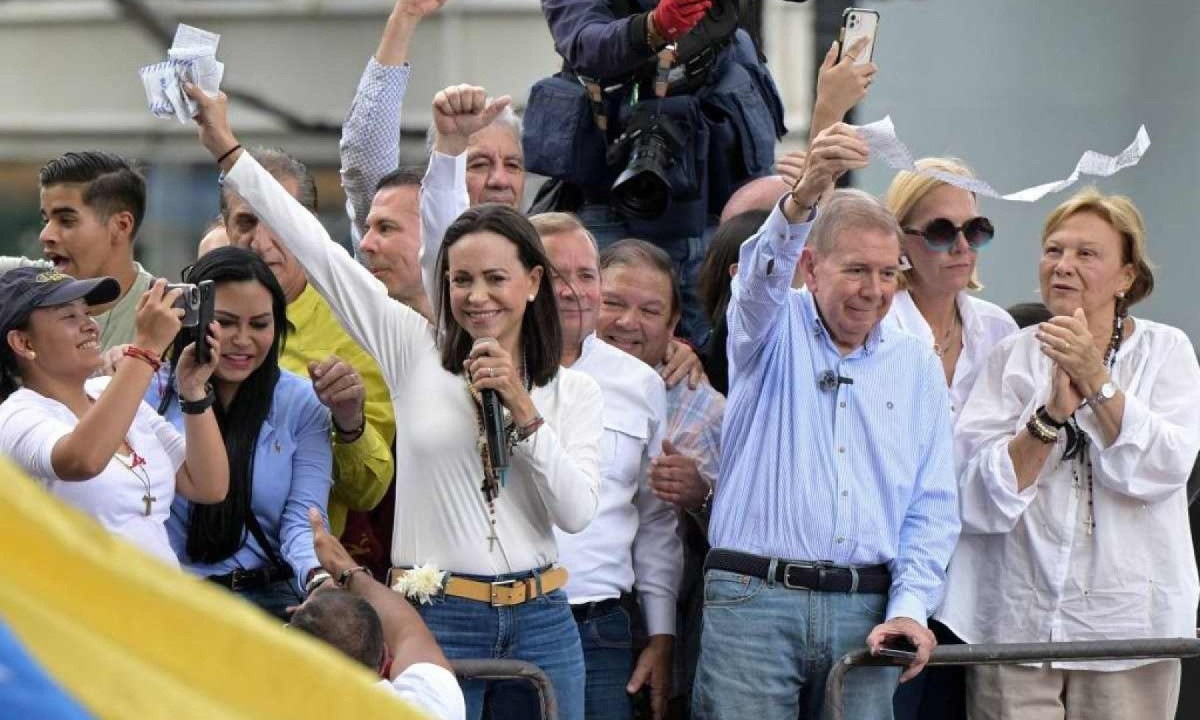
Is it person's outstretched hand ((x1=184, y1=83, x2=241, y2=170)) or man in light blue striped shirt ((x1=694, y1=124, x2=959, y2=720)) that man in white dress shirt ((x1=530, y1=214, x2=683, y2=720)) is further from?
person's outstretched hand ((x1=184, y1=83, x2=241, y2=170))

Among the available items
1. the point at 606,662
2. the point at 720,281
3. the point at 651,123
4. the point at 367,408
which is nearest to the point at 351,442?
the point at 367,408

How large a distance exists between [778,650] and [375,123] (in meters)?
1.95

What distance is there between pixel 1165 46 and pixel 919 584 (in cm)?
401

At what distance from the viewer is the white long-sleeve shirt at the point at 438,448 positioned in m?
4.20

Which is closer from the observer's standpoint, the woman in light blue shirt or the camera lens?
the woman in light blue shirt

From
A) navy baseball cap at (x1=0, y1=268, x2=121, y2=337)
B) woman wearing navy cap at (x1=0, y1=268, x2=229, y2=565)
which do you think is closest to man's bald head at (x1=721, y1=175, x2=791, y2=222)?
woman wearing navy cap at (x1=0, y1=268, x2=229, y2=565)

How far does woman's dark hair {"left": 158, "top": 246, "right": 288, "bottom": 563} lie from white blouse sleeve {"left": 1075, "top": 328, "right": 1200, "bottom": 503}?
1965 millimetres

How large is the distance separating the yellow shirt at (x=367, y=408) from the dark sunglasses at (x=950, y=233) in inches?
57.6

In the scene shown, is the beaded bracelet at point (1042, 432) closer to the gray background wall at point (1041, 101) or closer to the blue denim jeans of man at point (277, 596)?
the blue denim jeans of man at point (277, 596)

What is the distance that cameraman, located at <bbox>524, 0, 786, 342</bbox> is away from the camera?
5371 millimetres

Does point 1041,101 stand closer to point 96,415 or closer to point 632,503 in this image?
point 632,503

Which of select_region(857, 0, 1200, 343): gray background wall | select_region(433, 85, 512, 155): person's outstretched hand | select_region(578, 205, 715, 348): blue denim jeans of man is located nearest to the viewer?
select_region(433, 85, 512, 155): person's outstretched hand

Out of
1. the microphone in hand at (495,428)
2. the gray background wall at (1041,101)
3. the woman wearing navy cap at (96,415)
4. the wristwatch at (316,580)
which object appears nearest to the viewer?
the woman wearing navy cap at (96,415)

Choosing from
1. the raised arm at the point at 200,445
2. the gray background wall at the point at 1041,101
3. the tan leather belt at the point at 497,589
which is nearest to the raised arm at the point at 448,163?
the raised arm at the point at 200,445
